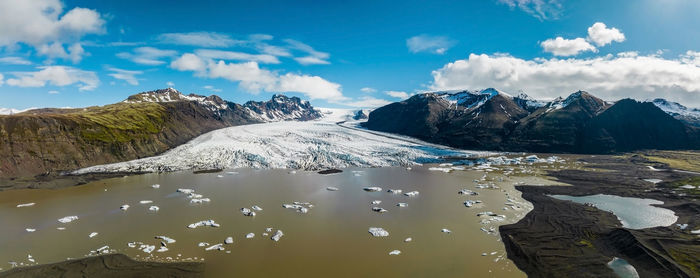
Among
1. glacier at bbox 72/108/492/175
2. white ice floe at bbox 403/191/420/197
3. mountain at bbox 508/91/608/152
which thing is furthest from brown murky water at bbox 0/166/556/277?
mountain at bbox 508/91/608/152

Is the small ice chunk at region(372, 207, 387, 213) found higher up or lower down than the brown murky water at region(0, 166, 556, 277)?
higher up

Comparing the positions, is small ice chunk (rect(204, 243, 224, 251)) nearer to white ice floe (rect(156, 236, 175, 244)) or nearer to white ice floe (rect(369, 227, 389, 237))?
white ice floe (rect(156, 236, 175, 244))

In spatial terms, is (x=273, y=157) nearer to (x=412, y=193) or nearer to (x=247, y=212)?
(x=247, y=212)

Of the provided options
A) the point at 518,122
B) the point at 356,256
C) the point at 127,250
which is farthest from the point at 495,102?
the point at 127,250

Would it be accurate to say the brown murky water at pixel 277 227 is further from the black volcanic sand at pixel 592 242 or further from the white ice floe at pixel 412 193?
the black volcanic sand at pixel 592 242

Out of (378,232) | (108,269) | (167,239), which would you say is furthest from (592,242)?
(108,269)

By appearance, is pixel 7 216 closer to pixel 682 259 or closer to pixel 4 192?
pixel 4 192

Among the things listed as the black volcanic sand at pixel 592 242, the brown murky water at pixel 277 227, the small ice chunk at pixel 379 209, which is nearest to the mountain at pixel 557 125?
the black volcanic sand at pixel 592 242
